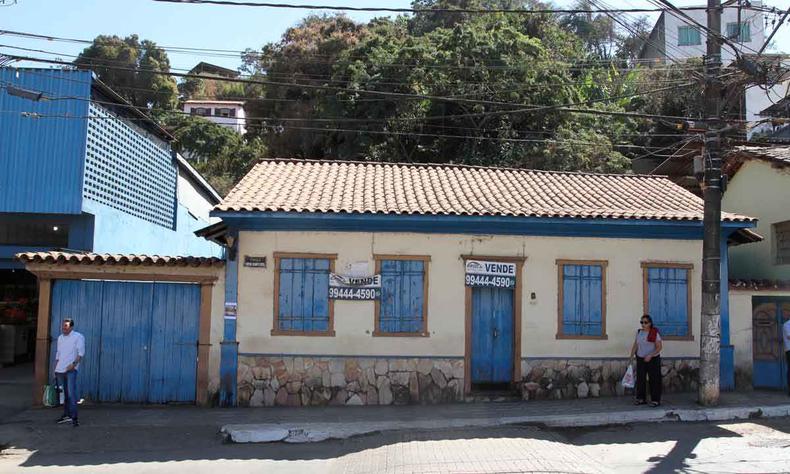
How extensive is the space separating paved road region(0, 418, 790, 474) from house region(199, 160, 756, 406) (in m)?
1.87

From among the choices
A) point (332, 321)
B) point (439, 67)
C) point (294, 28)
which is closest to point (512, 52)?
point (439, 67)

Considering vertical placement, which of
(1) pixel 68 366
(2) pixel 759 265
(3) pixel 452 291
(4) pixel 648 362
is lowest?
(1) pixel 68 366

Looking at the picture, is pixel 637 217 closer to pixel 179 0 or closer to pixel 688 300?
pixel 688 300

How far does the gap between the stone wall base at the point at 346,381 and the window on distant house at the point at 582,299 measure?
2.06 metres

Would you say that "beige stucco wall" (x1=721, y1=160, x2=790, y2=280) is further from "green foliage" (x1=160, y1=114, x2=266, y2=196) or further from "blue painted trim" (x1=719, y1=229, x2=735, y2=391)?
"green foliage" (x1=160, y1=114, x2=266, y2=196)

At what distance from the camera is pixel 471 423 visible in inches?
366

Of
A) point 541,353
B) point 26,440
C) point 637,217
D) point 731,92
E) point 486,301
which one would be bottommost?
point 26,440

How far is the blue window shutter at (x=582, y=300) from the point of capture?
36.6 ft

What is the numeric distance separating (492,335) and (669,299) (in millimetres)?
3245

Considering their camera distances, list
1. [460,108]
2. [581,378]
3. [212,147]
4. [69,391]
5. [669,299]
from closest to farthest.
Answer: [69,391] → [581,378] → [669,299] → [460,108] → [212,147]

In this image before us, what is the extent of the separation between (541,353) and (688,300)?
2878mm

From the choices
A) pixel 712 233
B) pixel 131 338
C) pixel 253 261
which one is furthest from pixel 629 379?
pixel 131 338

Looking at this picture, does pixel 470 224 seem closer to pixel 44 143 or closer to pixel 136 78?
pixel 44 143

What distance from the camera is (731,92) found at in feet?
33.5
